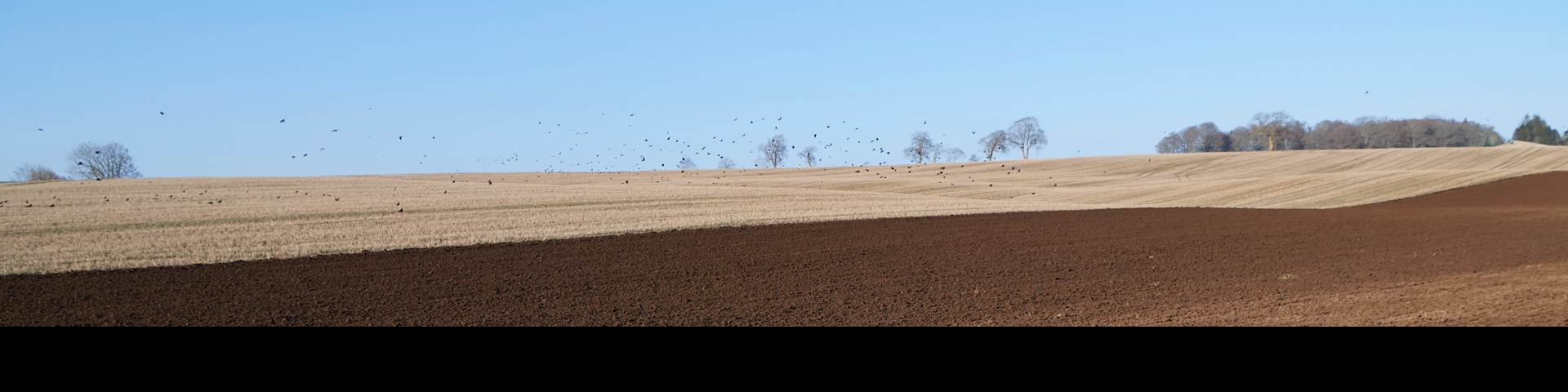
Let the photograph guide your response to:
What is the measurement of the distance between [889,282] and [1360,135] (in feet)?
413

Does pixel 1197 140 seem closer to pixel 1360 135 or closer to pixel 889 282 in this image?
pixel 1360 135

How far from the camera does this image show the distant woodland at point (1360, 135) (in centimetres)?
10331

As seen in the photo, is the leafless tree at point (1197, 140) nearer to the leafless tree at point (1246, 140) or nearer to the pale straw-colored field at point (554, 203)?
the leafless tree at point (1246, 140)

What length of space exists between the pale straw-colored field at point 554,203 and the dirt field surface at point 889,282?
2841mm

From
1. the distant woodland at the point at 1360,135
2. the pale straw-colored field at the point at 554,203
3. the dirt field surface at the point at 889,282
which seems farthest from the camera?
the distant woodland at the point at 1360,135

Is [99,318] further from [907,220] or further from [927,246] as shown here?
[907,220]

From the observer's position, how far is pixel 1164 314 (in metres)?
9.93

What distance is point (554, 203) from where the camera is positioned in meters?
31.1

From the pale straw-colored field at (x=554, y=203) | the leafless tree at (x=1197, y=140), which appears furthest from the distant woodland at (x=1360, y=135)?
the pale straw-colored field at (x=554, y=203)

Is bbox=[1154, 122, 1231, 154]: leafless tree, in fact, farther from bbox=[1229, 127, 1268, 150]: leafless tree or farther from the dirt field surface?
the dirt field surface

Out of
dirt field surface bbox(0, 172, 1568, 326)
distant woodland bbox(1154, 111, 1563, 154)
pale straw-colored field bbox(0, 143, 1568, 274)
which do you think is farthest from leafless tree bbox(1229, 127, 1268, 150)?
dirt field surface bbox(0, 172, 1568, 326)
